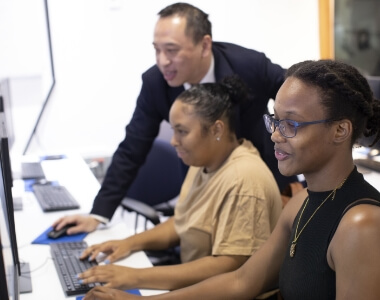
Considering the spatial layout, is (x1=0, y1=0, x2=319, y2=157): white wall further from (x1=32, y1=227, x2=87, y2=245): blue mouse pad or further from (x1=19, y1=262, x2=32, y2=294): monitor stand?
(x1=19, y1=262, x2=32, y2=294): monitor stand

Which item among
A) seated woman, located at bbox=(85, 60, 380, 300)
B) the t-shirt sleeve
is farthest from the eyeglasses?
the t-shirt sleeve

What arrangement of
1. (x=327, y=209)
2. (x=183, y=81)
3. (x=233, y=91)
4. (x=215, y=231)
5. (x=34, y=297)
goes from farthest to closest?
(x=183, y=81), (x=233, y=91), (x=215, y=231), (x=34, y=297), (x=327, y=209)

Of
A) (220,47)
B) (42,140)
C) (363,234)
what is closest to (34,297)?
(363,234)

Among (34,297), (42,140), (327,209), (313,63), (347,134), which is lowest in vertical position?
(42,140)

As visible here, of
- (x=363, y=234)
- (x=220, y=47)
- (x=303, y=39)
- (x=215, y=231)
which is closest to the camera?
(x=363, y=234)

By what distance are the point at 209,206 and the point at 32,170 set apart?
155 centimetres

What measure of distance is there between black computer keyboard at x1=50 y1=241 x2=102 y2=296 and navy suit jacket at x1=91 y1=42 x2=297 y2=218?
27 centimetres

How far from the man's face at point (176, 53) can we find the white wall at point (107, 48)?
186 centimetres

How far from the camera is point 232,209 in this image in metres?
1.82

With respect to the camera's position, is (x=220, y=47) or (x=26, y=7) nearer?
(x=220, y=47)

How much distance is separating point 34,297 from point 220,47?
122 cm

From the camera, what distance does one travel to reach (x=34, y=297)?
1.73 m

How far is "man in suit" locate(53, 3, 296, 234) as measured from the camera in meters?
2.27

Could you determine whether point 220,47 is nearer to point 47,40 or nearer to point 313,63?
point 313,63
